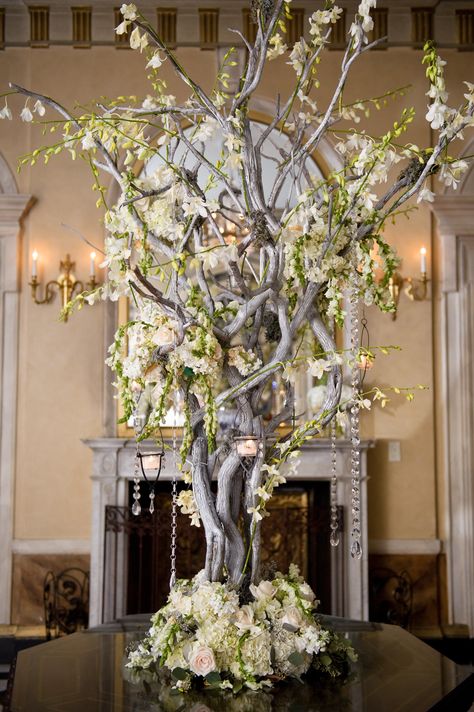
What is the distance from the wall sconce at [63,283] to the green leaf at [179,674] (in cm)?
359

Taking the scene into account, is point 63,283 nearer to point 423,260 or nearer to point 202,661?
point 423,260

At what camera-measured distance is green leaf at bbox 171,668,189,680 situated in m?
2.21

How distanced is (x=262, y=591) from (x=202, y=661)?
0.86 ft

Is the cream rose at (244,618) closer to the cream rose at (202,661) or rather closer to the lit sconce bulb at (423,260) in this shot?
the cream rose at (202,661)

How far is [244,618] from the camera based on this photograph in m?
2.29

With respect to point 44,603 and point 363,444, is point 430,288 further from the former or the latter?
point 44,603

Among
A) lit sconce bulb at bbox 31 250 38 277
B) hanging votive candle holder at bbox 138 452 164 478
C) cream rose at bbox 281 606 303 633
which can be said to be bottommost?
cream rose at bbox 281 606 303 633

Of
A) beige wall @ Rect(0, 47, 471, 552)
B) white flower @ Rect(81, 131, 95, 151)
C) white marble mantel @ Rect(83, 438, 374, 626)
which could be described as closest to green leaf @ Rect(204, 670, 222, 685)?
white flower @ Rect(81, 131, 95, 151)

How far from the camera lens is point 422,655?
2566mm

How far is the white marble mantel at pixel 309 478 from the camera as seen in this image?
529 centimetres

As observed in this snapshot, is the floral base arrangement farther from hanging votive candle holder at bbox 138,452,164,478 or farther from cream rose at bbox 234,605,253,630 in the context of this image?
hanging votive candle holder at bbox 138,452,164,478

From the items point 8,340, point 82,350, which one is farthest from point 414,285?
point 8,340

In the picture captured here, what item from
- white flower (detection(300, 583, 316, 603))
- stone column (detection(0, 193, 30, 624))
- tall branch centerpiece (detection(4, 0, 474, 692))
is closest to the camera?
tall branch centerpiece (detection(4, 0, 474, 692))

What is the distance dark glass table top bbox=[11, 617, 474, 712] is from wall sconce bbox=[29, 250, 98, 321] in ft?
10.5
